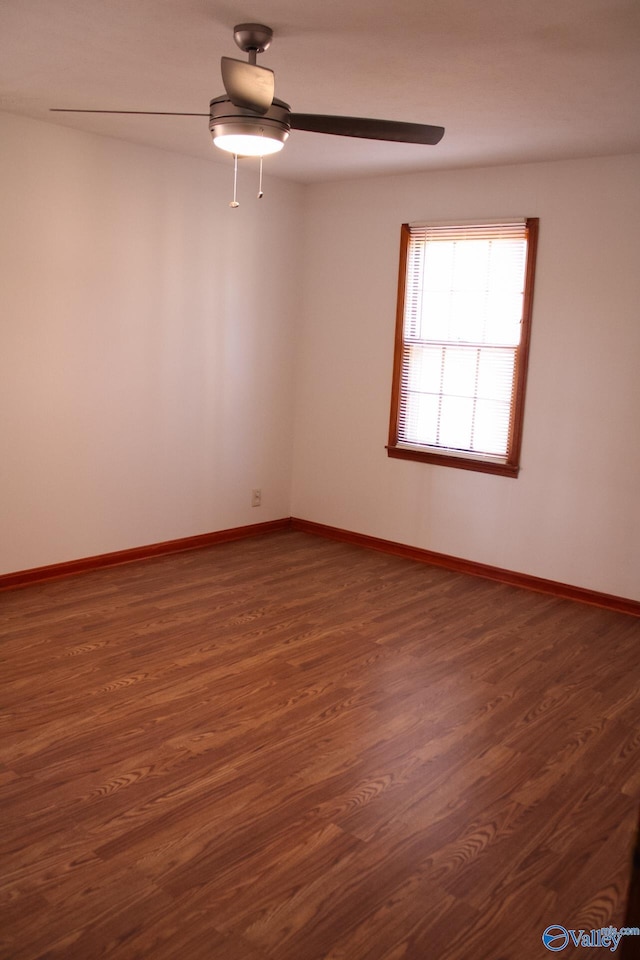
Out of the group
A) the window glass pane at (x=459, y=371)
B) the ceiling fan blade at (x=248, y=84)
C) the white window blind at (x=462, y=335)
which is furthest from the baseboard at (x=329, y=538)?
the ceiling fan blade at (x=248, y=84)

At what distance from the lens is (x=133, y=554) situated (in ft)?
17.1

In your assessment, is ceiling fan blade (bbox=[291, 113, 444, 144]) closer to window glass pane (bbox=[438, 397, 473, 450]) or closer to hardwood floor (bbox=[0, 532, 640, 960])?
hardwood floor (bbox=[0, 532, 640, 960])

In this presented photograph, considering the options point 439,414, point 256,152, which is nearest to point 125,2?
point 256,152

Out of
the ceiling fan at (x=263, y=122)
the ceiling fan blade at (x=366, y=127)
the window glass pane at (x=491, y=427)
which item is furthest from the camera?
the window glass pane at (x=491, y=427)

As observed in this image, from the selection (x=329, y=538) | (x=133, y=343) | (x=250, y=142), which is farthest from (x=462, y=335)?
(x=250, y=142)

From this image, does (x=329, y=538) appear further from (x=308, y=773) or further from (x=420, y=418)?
(x=308, y=773)

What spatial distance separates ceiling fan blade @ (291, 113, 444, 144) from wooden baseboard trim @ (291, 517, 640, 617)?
2969 millimetres

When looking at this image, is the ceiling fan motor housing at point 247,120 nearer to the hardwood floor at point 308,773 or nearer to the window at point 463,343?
the hardwood floor at point 308,773

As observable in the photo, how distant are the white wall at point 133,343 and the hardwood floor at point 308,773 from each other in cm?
69

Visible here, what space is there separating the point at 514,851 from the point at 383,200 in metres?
4.33

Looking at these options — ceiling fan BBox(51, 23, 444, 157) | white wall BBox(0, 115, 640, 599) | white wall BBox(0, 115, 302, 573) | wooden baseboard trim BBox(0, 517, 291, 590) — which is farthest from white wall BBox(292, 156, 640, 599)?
ceiling fan BBox(51, 23, 444, 157)

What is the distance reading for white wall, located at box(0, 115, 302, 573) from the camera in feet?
14.6

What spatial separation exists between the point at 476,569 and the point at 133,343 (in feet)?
8.73

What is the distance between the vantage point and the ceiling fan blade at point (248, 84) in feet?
7.78
